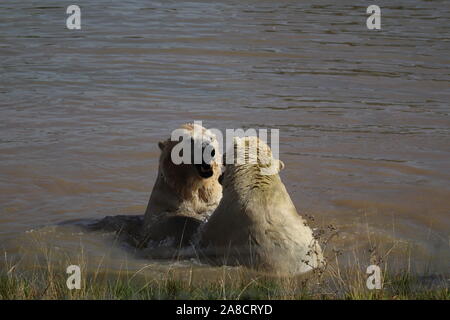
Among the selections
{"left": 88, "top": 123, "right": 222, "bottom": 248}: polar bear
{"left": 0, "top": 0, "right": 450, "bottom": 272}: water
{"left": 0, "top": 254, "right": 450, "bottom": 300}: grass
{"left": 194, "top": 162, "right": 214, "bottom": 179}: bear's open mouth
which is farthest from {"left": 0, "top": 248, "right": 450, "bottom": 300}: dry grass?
{"left": 194, "top": 162, "right": 214, "bottom": 179}: bear's open mouth

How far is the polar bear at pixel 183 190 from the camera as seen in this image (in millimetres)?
8250

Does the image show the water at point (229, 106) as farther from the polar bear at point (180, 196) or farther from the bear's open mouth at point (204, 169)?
the bear's open mouth at point (204, 169)

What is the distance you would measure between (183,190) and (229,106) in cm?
527

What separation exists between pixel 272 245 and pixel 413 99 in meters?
8.19

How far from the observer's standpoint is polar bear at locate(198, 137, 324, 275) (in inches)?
265

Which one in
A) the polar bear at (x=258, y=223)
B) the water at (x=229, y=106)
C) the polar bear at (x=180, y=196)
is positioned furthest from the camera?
the water at (x=229, y=106)

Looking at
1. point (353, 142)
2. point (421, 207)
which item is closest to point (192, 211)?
point (421, 207)

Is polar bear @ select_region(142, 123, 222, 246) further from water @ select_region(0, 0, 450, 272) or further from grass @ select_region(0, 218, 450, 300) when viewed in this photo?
grass @ select_region(0, 218, 450, 300)

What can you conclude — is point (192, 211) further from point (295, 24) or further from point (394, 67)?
point (295, 24)

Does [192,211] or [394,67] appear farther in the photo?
[394,67]

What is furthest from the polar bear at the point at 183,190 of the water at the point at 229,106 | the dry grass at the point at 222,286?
the dry grass at the point at 222,286

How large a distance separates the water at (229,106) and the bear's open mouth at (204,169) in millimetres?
1106

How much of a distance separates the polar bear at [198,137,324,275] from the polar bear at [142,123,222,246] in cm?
100

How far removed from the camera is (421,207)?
9.48 m
